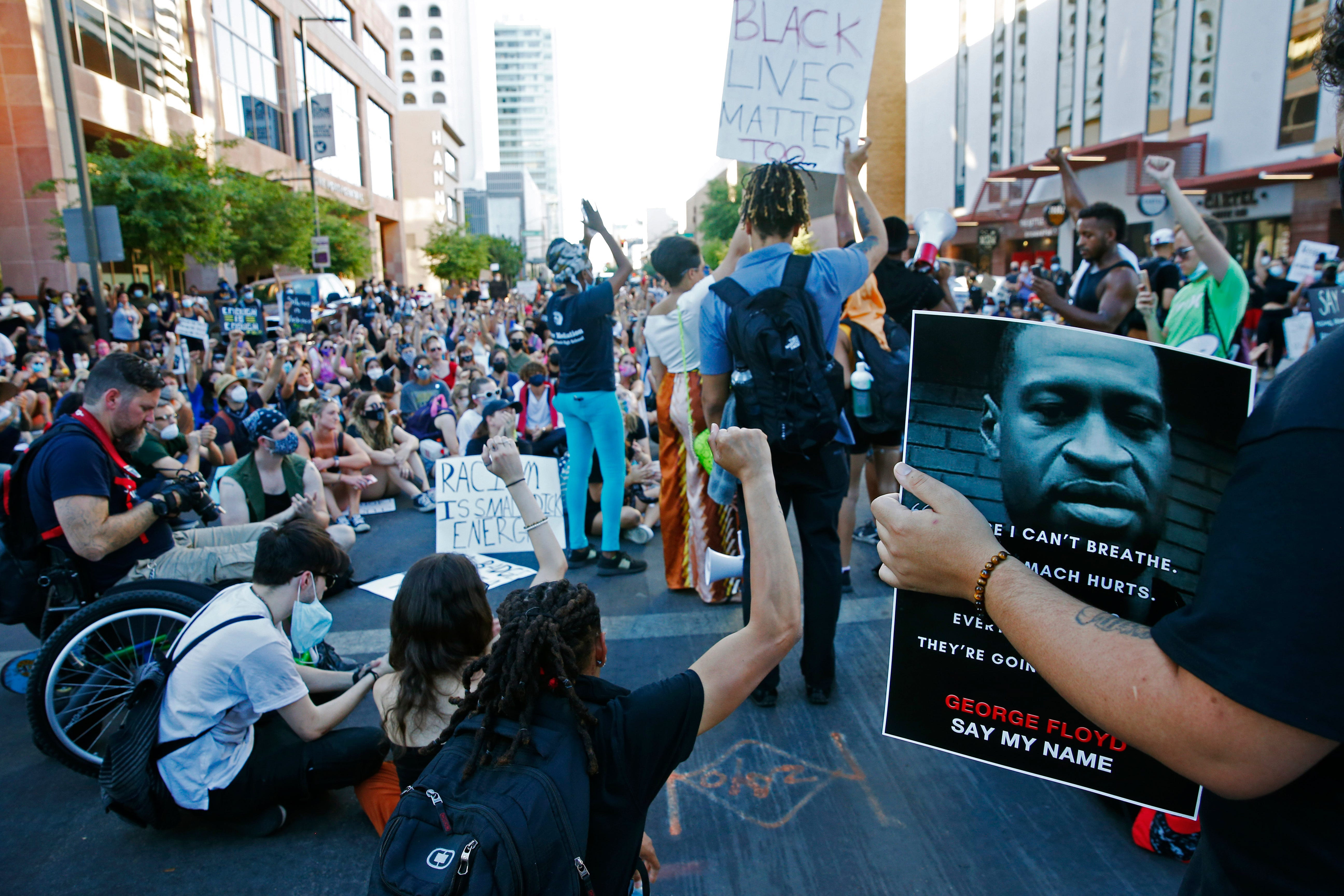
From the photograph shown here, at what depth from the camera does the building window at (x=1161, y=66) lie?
77.3 feet

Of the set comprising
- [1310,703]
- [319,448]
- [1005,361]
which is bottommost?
[319,448]

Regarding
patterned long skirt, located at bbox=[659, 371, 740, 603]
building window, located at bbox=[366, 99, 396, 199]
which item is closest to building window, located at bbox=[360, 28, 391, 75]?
building window, located at bbox=[366, 99, 396, 199]

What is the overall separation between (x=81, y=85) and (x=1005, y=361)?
27482mm

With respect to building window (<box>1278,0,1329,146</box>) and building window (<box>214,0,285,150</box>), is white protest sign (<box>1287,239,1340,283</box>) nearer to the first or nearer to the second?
building window (<box>1278,0,1329,146</box>)

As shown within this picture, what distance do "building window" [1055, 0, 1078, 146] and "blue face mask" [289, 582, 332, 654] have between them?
31266 mm

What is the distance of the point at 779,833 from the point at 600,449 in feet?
10.9

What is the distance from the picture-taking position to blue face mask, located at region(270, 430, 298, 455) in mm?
5867

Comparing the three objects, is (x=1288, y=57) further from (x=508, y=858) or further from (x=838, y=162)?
(x=508, y=858)

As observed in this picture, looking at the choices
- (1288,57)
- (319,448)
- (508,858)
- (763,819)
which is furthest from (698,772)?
(1288,57)

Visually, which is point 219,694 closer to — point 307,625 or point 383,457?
point 307,625

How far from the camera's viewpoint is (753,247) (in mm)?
3783

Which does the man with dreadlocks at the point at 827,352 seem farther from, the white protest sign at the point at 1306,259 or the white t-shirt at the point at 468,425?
the white protest sign at the point at 1306,259

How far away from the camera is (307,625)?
3.62 metres

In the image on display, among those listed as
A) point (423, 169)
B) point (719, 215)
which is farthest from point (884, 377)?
point (423, 169)
